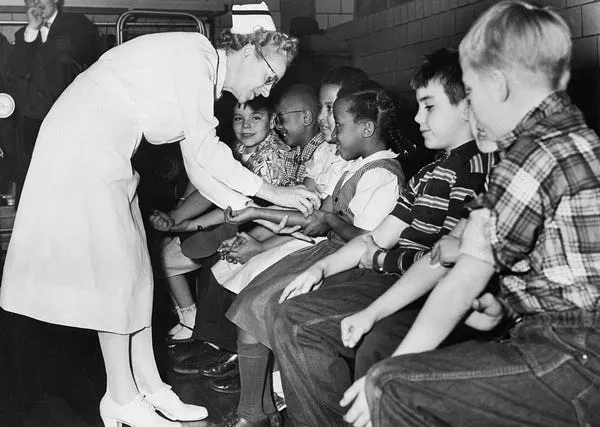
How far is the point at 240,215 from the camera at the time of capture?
2.66 m

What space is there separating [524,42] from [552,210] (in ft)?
1.07

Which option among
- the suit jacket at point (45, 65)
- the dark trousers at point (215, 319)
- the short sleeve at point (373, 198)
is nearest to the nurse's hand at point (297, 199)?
the short sleeve at point (373, 198)

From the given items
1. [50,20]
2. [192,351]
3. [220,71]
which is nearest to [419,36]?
[220,71]

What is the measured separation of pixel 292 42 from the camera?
281cm

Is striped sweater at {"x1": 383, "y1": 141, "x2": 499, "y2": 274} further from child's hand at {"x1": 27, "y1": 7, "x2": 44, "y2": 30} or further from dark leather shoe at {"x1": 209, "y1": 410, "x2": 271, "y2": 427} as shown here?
child's hand at {"x1": 27, "y1": 7, "x2": 44, "y2": 30}

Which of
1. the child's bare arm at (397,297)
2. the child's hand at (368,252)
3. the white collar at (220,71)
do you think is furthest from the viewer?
the white collar at (220,71)

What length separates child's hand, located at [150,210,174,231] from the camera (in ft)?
11.0

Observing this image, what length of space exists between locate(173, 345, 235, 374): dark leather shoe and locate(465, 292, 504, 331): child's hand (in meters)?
1.86

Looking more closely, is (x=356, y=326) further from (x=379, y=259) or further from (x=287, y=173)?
(x=287, y=173)

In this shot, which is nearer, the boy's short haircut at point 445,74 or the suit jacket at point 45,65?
the boy's short haircut at point 445,74

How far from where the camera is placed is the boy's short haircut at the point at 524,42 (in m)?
1.44

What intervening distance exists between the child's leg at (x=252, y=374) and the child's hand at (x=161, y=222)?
35.2 inches

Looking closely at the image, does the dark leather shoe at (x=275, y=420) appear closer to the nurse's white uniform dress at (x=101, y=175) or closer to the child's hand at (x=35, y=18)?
the nurse's white uniform dress at (x=101, y=175)

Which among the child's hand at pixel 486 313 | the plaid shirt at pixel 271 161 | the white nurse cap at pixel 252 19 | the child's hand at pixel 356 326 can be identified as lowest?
the child's hand at pixel 356 326
